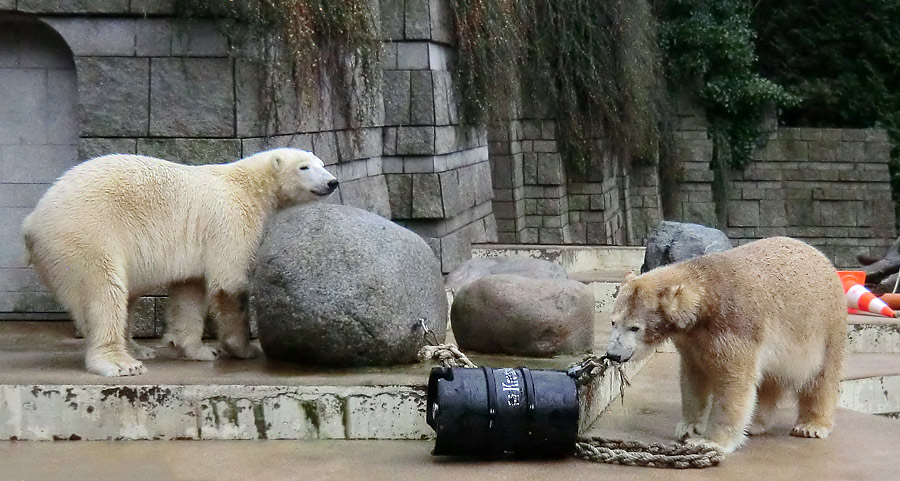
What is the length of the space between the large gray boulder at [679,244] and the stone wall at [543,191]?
9.52 ft

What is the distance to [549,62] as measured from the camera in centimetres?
1120

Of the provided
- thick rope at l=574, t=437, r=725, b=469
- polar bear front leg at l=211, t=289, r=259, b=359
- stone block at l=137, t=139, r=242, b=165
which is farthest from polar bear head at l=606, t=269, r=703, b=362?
stone block at l=137, t=139, r=242, b=165

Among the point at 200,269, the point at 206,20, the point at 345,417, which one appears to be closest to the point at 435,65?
the point at 206,20

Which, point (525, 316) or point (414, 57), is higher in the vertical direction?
point (414, 57)

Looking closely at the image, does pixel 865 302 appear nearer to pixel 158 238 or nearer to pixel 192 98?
pixel 192 98

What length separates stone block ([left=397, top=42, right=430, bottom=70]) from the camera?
7555 millimetres

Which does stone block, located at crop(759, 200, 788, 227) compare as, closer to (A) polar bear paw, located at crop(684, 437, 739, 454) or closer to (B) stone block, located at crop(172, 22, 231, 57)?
(B) stone block, located at crop(172, 22, 231, 57)

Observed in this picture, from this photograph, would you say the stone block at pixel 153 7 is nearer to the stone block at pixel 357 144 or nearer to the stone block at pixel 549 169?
the stone block at pixel 357 144

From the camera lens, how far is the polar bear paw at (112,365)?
4383mm

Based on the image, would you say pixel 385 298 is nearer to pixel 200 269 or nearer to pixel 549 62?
pixel 200 269

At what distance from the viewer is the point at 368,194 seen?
716 cm

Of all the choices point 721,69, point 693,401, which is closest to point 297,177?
point 693,401

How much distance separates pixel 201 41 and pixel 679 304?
3171 millimetres

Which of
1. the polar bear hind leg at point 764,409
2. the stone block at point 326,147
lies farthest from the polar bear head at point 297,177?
the polar bear hind leg at point 764,409
